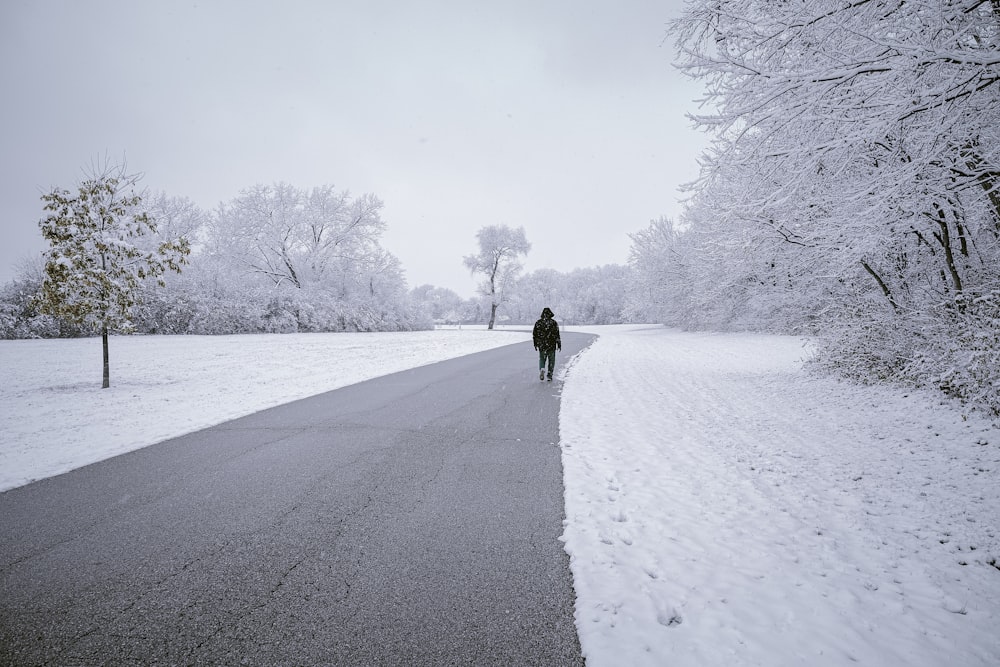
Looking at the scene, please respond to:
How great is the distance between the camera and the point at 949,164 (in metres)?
4.84

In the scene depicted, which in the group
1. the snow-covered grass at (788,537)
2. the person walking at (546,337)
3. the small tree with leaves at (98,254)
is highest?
the small tree with leaves at (98,254)

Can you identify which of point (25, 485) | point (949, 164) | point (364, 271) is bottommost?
point (25, 485)

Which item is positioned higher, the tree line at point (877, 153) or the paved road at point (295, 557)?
the tree line at point (877, 153)

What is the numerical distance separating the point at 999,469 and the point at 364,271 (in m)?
37.5

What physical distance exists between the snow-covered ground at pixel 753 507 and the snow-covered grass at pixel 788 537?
1 centimetres

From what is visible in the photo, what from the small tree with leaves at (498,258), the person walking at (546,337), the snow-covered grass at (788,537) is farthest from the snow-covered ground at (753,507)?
the small tree with leaves at (498,258)

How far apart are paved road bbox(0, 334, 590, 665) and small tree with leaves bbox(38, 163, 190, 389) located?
282 inches

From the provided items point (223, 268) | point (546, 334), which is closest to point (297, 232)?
point (223, 268)

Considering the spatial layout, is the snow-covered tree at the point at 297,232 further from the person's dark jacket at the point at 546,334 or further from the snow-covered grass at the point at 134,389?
the person's dark jacket at the point at 546,334

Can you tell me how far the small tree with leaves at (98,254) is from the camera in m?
9.40

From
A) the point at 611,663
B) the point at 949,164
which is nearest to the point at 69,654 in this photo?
the point at 611,663

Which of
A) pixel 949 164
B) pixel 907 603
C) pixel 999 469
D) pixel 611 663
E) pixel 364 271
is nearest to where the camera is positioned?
pixel 611 663

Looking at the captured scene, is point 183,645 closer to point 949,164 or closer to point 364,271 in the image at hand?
point 949,164

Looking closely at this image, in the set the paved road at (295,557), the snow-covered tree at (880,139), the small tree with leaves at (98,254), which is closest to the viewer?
the paved road at (295,557)
